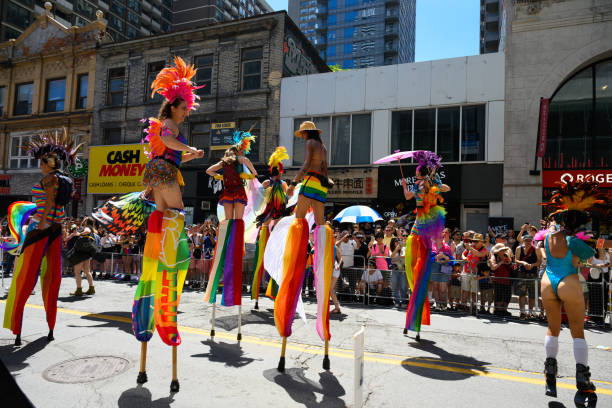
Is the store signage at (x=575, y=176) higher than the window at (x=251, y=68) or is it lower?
lower

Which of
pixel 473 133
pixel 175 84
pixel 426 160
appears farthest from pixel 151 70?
pixel 426 160

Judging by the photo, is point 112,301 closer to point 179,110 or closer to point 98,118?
point 179,110

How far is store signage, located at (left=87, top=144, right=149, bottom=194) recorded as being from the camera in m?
21.3

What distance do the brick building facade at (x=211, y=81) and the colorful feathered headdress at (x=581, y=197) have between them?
51.6 feet

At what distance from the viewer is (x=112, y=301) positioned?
7.96 metres

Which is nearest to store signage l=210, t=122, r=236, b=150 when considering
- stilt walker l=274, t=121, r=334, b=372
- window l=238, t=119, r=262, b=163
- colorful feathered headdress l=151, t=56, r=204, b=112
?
window l=238, t=119, r=262, b=163

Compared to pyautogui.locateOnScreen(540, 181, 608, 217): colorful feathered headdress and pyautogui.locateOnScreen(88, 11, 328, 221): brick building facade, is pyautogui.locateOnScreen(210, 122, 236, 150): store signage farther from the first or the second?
pyautogui.locateOnScreen(540, 181, 608, 217): colorful feathered headdress

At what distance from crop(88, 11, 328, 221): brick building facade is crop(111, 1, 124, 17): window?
37.1 m

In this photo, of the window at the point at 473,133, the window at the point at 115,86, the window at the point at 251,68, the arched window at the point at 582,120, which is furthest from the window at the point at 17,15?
the arched window at the point at 582,120

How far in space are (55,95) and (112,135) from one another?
5.45m

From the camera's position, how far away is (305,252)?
175 inches

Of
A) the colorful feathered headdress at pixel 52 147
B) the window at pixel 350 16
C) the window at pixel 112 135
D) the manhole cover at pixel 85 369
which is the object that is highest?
the window at pixel 350 16

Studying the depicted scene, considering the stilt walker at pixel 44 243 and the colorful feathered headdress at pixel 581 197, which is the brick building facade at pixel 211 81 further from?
the colorful feathered headdress at pixel 581 197

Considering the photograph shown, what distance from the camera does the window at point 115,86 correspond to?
75.4 ft
